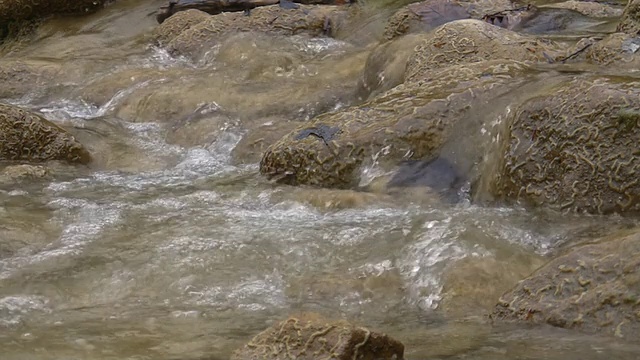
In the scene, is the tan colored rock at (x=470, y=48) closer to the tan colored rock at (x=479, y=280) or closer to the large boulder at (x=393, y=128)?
the large boulder at (x=393, y=128)

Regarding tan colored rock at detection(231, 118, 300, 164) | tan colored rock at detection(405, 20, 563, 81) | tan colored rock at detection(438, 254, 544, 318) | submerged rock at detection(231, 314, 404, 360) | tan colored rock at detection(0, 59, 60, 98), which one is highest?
submerged rock at detection(231, 314, 404, 360)

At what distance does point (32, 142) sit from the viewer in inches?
292

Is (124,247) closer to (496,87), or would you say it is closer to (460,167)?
(460,167)

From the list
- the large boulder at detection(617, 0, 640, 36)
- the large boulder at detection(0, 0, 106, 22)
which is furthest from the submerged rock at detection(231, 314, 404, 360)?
the large boulder at detection(0, 0, 106, 22)

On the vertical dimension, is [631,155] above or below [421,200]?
above

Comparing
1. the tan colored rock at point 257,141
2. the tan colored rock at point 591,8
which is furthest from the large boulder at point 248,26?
the tan colored rock at point 257,141

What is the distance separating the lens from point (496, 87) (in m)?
6.07

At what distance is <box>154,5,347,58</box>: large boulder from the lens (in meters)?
9.99

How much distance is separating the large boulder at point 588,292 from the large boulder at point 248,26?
639 cm

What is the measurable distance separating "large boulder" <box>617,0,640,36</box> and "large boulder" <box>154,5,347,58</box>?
3.44 m

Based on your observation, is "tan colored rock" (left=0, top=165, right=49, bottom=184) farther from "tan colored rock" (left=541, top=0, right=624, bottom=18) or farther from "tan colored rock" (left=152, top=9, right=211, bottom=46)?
"tan colored rock" (left=541, top=0, right=624, bottom=18)

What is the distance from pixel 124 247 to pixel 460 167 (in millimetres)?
1933

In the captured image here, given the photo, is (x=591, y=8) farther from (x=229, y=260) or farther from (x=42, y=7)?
(x=42, y=7)

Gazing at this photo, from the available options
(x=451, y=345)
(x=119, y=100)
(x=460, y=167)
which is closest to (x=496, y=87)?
(x=460, y=167)
